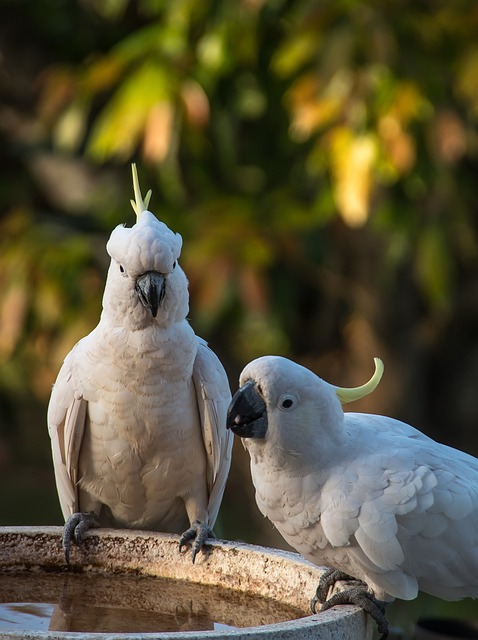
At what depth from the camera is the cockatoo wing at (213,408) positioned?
255cm

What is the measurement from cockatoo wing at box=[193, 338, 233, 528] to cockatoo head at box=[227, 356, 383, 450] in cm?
51

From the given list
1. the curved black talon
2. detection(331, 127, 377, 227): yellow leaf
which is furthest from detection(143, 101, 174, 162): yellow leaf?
the curved black talon

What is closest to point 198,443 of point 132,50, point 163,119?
point 163,119

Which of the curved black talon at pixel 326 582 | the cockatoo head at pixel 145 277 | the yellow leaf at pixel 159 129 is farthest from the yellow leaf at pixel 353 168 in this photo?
the curved black talon at pixel 326 582

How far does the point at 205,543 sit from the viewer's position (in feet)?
7.30

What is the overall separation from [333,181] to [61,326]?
1467 millimetres

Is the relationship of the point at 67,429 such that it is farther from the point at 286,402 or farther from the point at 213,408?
the point at 286,402

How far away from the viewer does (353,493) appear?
78.2 inches

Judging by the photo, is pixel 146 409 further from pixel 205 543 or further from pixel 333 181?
pixel 333 181

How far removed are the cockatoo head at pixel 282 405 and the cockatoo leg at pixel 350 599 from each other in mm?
284

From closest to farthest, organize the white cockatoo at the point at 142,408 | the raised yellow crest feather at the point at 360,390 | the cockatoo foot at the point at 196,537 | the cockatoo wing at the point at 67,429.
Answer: the raised yellow crest feather at the point at 360,390 < the cockatoo foot at the point at 196,537 < the white cockatoo at the point at 142,408 < the cockatoo wing at the point at 67,429

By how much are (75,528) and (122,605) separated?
30 centimetres

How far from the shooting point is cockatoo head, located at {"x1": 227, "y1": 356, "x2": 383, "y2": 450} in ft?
6.49

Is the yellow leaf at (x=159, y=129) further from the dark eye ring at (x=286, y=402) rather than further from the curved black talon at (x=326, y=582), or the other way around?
the curved black talon at (x=326, y=582)
